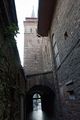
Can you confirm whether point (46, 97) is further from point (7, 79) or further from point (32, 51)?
point (7, 79)

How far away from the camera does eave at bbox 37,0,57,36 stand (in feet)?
20.5

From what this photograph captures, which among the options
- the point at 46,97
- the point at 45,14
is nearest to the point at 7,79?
the point at 45,14

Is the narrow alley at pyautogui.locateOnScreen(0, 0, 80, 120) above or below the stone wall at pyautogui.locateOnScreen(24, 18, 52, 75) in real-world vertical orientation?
below

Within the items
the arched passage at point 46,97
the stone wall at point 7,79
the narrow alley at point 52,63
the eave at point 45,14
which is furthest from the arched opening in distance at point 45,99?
A: the stone wall at point 7,79

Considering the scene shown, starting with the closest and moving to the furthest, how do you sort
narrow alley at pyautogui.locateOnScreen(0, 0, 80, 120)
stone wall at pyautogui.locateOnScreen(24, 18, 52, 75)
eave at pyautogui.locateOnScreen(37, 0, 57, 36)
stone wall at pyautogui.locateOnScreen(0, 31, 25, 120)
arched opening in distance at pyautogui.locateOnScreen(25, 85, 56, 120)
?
stone wall at pyautogui.locateOnScreen(0, 31, 25, 120), narrow alley at pyautogui.locateOnScreen(0, 0, 80, 120), eave at pyautogui.locateOnScreen(37, 0, 57, 36), arched opening in distance at pyautogui.locateOnScreen(25, 85, 56, 120), stone wall at pyautogui.locateOnScreen(24, 18, 52, 75)

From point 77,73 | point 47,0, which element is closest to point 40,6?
point 47,0

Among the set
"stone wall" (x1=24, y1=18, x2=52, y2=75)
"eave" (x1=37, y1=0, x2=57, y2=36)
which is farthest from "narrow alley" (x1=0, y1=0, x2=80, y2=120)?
"stone wall" (x1=24, y1=18, x2=52, y2=75)

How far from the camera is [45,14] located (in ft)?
23.0

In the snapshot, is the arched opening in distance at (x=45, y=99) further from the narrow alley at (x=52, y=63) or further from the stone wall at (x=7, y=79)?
the stone wall at (x=7, y=79)

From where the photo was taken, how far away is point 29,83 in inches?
314

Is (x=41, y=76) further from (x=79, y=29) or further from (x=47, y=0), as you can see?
(x=79, y=29)

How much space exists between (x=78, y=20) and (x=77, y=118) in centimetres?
301

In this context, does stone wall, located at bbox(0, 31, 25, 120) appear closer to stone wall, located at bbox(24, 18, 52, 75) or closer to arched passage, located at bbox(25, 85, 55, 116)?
arched passage, located at bbox(25, 85, 55, 116)

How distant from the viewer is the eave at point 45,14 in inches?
246
